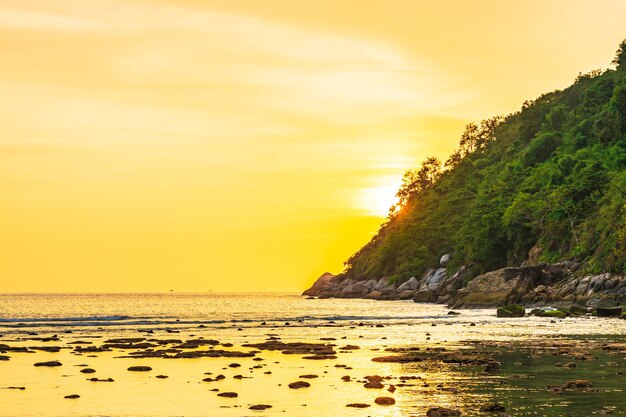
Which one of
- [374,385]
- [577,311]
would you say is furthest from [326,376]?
[577,311]

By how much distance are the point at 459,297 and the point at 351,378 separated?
98482 mm

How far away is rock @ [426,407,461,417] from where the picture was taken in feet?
90.1

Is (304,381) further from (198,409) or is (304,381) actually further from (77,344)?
(77,344)

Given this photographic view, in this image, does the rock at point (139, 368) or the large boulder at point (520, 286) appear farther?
the large boulder at point (520, 286)

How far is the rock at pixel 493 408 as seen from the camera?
28297 mm

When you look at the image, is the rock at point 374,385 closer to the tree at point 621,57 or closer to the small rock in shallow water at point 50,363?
the small rock in shallow water at point 50,363

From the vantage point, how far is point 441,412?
27.7 metres

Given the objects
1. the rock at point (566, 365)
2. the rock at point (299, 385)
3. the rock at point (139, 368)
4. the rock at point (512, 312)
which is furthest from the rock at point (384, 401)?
the rock at point (512, 312)

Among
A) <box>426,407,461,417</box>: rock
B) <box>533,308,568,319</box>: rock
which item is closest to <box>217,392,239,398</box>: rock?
<box>426,407,461,417</box>: rock

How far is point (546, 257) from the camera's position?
140 metres

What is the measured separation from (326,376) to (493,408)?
1212 centimetres

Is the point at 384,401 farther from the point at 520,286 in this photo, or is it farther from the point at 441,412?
the point at 520,286

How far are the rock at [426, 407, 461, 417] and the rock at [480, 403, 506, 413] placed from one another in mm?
1188

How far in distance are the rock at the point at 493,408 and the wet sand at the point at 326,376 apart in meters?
0.04
